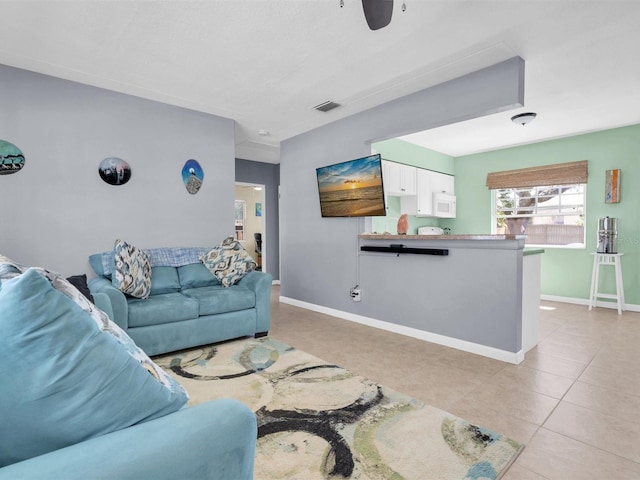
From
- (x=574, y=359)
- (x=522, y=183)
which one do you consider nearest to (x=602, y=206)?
(x=522, y=183)

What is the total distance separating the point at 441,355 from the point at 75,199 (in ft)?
13.1

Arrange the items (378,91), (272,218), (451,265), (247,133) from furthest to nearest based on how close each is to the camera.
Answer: (272,218) → (247,133) → (378,91) → (451,265)

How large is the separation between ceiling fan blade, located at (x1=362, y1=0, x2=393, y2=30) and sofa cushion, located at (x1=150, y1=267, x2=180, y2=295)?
10.0 ft

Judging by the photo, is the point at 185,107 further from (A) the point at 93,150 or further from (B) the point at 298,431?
(B) the point at 298,431

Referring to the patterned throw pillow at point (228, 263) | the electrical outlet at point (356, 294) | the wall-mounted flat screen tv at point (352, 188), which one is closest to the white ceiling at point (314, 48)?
the wall-mounted flat screen tv at point (352, 188)

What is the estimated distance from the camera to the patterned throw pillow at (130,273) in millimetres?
3014

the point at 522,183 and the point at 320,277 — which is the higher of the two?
the point at 522,183

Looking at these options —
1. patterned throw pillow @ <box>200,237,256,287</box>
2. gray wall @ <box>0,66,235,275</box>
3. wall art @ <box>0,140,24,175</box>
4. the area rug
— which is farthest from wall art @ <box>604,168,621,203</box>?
wall art @ <box>0,140,24,175</box>

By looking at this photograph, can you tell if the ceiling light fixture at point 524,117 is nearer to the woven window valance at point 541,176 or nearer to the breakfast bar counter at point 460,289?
the woven window valance at point 541,176

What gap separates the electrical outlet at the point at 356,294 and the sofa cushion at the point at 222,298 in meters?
1.35

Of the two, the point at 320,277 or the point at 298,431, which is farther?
the point at 320,277

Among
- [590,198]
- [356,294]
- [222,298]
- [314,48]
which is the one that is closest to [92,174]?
[222,298]

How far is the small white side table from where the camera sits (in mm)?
4609

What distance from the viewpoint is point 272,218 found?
24.0 ft
